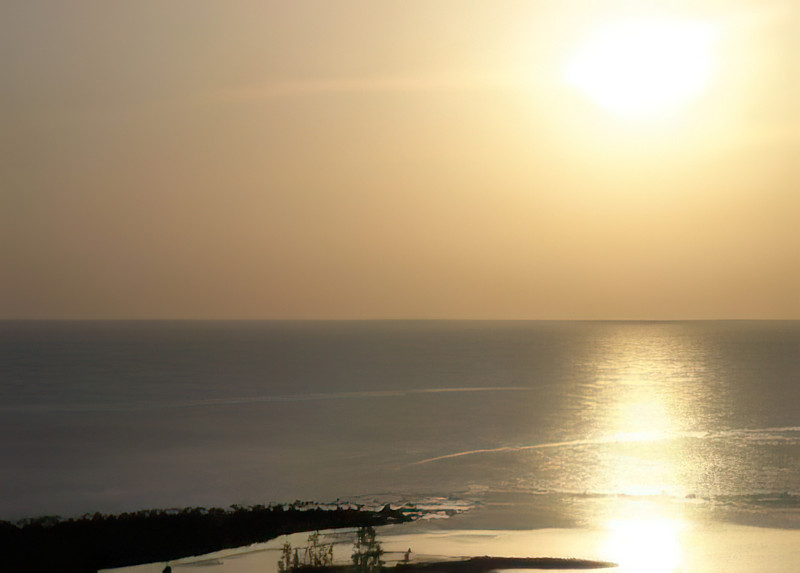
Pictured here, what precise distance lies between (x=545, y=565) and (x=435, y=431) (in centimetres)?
4549

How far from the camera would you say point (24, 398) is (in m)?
96.3

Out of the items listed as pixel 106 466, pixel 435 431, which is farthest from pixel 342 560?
pixel 435 431

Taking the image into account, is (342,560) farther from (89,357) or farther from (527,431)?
(89,357)

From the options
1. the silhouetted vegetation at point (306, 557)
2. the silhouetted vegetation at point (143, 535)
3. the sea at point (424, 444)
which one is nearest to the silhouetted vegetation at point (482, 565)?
the silhouetted vegetation at point (306, 557)

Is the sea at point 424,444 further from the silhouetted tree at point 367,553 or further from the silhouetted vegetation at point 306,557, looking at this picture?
the silhouetted vegetation at point 306,557

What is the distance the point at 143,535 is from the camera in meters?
24.3

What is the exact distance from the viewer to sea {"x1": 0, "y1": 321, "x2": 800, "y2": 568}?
1487 inches

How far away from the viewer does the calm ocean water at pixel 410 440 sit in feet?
132

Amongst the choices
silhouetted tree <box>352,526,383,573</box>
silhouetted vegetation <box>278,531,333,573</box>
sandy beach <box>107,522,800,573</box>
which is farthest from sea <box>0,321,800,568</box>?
silhouetted vegetation <box>278,531,333,573</box>

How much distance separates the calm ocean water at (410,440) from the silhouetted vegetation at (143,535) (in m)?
7.30

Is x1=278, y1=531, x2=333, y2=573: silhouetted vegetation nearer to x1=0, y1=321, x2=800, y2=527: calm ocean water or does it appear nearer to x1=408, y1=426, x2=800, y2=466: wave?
x1=0, y1=321, x2=800, y2=527: calm ocean water

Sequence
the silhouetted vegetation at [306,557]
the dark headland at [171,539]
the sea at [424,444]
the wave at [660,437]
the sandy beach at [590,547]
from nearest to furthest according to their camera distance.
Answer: the silhouetted vegetation at [306,557], the dark headland at [171,539], the sandy beach at [590,547], the sea at [424,444], the wave at [660,437]

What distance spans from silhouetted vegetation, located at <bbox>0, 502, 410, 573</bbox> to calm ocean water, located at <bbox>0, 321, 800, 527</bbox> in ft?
23.9

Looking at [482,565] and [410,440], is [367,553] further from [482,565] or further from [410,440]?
[410,440]
